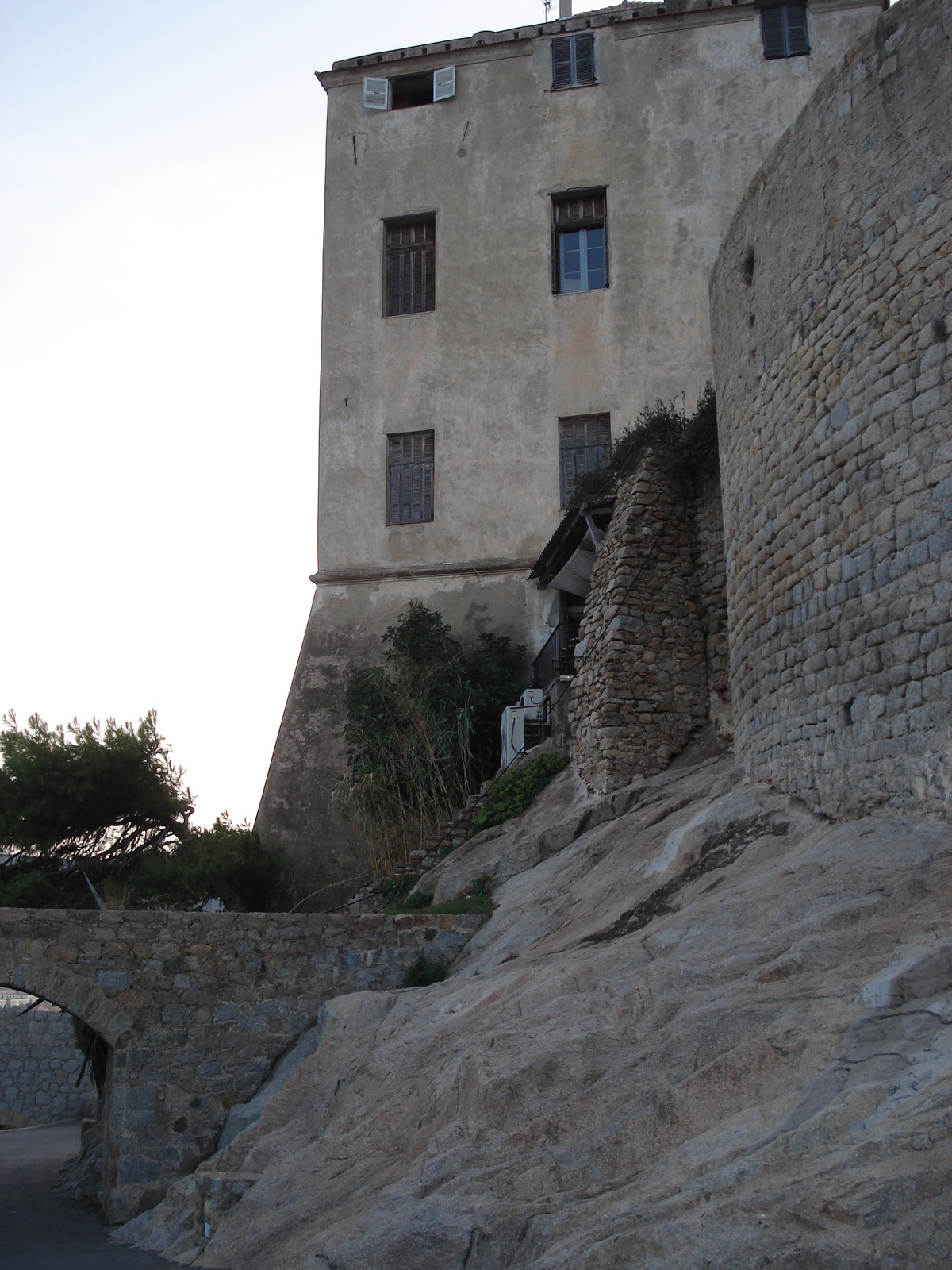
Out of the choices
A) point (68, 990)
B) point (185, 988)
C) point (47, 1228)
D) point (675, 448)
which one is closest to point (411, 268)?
point (675, 448)

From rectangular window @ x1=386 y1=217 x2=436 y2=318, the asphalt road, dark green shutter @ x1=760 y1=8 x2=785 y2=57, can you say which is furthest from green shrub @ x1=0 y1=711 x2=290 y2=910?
dark green shutter @ x1=760 y1=8 x2=785 y2=57

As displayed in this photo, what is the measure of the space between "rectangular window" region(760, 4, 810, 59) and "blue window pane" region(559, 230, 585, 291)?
4.37m

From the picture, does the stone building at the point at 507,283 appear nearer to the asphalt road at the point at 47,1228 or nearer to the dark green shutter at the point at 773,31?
the dark green shutter at the point at 773,31

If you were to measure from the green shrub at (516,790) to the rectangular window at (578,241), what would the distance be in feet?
30.8

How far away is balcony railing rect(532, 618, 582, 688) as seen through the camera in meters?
14.2

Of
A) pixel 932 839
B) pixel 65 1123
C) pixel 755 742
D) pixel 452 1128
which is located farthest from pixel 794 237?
pixel 65 1123

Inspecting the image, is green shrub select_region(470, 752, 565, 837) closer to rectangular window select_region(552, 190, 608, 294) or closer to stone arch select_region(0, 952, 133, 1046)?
stone arch select_region(0, 952, 133, 1046)

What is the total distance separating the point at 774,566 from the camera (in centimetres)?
786

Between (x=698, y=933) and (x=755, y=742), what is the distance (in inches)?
96.3

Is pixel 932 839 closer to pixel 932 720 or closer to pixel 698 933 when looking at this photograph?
pixel 932 720

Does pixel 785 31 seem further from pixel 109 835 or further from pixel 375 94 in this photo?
pixel 109 835

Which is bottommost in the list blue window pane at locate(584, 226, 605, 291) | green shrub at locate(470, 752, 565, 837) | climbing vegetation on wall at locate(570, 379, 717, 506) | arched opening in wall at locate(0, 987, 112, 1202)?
arched opening in wall at locate(0, 987, 112, 1202)

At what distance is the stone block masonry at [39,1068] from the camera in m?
19.3

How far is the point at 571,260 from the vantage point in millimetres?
18688
